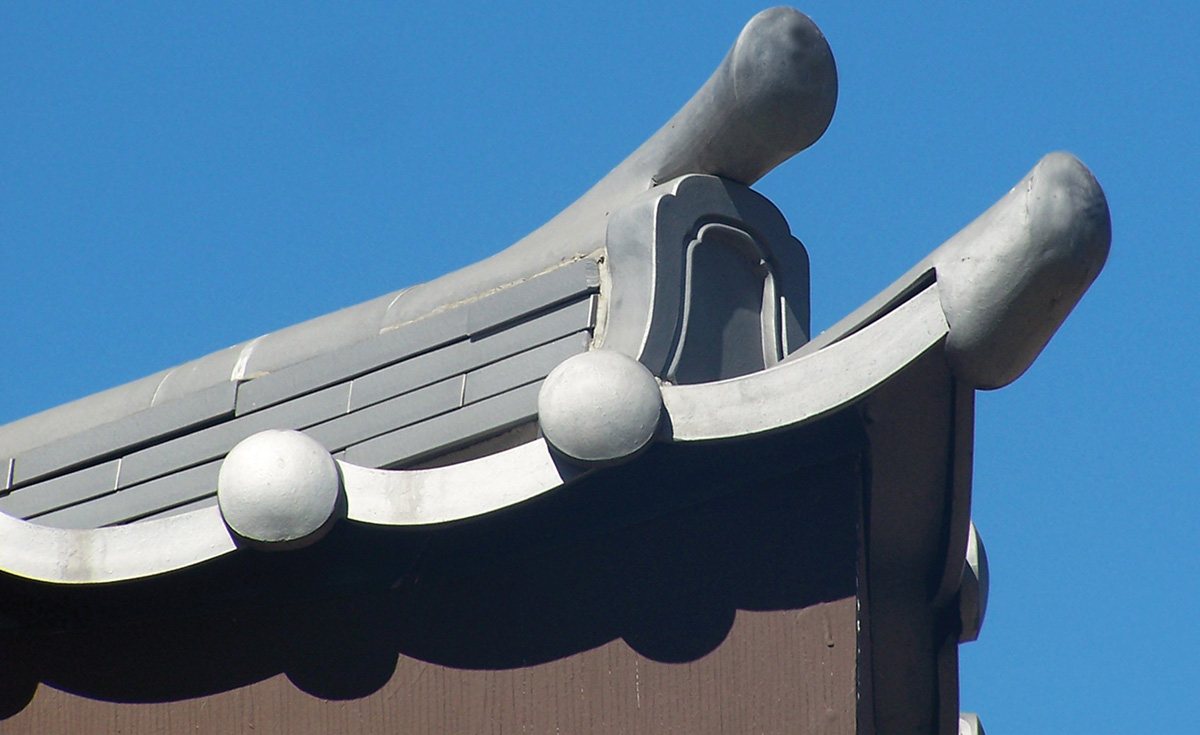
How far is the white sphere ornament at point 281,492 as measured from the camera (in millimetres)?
5555

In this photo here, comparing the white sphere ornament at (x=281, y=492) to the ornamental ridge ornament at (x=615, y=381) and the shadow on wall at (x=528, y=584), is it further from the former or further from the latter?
the shadow on wall at (x=528, y=584)

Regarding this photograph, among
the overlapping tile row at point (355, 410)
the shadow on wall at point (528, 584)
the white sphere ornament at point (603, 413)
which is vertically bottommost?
the shadow on wall at point (528, 584)

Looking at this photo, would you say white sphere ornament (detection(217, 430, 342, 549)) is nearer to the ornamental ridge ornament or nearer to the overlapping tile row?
the ornamental ridge ornament

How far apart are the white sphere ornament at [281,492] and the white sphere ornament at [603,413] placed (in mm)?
713

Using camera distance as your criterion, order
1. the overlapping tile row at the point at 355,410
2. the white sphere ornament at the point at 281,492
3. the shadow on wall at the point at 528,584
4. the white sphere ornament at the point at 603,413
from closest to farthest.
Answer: the white sphere ornament at the point at 603,413, the white sphere ornament at the point at 281,492, the shadow on wall at the point at 528,584, the overlapping tile row at the point at 355,410

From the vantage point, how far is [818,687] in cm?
581

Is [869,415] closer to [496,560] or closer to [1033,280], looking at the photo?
[1033,280]

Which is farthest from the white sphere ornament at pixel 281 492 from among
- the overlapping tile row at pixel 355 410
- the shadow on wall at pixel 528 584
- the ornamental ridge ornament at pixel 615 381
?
the overlapping tile row at pixel 355 410

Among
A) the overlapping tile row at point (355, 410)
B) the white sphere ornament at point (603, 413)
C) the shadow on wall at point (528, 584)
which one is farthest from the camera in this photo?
the overlapping tile row at point (355, 410)

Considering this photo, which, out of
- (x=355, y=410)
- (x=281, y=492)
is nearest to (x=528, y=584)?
(x=355, y=410)

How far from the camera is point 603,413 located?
5441 millimetres

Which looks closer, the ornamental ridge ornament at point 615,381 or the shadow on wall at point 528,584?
the ornamental ridge ornament at point 615,381

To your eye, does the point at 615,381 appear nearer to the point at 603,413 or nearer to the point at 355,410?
the point at 603,413

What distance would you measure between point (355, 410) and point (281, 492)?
867 millimetres
